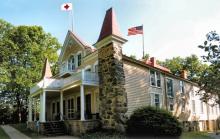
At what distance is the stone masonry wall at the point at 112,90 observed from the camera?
64.6 feet

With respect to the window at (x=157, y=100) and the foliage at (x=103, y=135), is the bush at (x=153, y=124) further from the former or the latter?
the window at (x=157, y=100)

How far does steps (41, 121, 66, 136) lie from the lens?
21.5 m

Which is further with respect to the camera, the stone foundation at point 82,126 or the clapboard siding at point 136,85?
the clapboard siding at point 136,85

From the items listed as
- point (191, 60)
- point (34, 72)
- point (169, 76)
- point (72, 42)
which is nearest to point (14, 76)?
point (34, 72)

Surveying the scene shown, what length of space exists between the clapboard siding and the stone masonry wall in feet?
3.30

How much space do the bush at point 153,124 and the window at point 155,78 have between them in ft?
24.1

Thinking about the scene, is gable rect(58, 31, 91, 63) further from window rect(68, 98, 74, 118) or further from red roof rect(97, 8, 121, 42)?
window rect(68, 98, 74, 118)

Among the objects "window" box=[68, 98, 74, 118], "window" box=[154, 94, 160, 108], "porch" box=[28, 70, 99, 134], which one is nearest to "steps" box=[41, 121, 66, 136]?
"porch" box=[28, 70, 99, 134]

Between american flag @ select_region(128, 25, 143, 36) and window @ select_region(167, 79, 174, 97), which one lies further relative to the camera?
american flag @ select_region(128, 25, 143, 36)

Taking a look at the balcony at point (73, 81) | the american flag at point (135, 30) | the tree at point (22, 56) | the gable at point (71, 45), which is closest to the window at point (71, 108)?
the balcony at point (73, 81)

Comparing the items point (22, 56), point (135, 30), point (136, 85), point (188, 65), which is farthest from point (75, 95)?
point (188, 65)

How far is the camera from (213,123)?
3716 cm

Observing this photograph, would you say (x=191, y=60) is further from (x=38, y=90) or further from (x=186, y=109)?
(x=38, y=90)

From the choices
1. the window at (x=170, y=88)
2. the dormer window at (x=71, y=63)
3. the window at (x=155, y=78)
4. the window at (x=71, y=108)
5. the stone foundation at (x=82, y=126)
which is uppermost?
the dormer window at (x=71, y=63)
